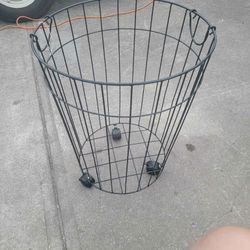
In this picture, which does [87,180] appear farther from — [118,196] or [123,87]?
[123,87]

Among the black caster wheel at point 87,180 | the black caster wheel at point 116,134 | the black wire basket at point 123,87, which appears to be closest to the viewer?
the black wire basket at point 123,87

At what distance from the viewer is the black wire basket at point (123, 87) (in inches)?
33.8

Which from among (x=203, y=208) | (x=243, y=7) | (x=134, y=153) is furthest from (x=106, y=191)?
(x=243, y=7)

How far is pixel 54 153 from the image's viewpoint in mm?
1111

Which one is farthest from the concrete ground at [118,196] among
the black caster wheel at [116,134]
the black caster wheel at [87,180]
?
the black caster wheel at [116,134]

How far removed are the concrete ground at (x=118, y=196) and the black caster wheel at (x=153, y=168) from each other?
38 millimetres

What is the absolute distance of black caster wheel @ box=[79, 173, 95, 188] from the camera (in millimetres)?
983

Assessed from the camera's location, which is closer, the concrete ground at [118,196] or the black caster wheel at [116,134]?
the concrete ground at [118,196]

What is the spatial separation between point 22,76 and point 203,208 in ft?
3.48

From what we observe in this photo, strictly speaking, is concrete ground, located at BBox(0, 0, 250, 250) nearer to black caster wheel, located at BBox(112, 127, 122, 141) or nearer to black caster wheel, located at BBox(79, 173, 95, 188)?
black caster wheel, located at BBox(79, 173, 95, 188)

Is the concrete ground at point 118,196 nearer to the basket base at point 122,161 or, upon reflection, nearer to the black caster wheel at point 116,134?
the basket base at point 122,161

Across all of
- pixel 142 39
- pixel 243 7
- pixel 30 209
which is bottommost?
pixel 30 209

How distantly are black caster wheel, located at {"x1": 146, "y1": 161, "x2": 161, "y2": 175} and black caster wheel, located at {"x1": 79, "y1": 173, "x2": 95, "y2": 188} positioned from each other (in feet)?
0.66

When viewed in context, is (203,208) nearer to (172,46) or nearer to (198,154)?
(198,154)
